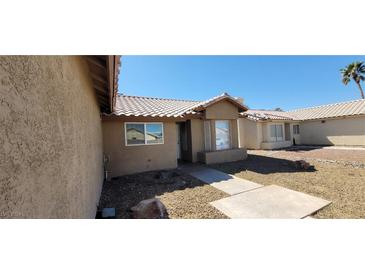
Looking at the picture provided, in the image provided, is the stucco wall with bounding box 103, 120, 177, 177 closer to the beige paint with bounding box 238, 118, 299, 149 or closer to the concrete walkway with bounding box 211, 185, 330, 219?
the concrete walkway with bounding box 211, 185, 330, 219

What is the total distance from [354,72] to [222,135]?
3064 centimetres

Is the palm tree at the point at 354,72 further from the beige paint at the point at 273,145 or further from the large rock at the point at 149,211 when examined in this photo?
the large rock at the point at 149,211

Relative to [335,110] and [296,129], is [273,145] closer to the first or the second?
[296,129]

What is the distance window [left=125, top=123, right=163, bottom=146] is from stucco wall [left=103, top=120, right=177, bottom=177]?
0.72 ft

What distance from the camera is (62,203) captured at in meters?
2.11

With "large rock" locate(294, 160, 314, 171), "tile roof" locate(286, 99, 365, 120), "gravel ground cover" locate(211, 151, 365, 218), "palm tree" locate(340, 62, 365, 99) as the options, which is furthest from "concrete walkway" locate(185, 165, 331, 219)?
"palm tree" locate(340, 62, 365, 99)

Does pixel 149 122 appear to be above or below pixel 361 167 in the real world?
above

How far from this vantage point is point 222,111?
1190 cm

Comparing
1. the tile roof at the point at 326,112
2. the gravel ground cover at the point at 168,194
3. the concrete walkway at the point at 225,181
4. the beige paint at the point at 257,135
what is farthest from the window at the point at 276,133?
the gravel ground cover at the point at 168,194

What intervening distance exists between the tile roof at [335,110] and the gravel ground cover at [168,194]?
19465 mm

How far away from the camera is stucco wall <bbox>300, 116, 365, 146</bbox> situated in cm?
1700

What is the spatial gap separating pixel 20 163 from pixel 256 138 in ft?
63.0

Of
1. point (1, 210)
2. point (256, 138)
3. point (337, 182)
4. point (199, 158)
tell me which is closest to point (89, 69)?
point (1, 210)
